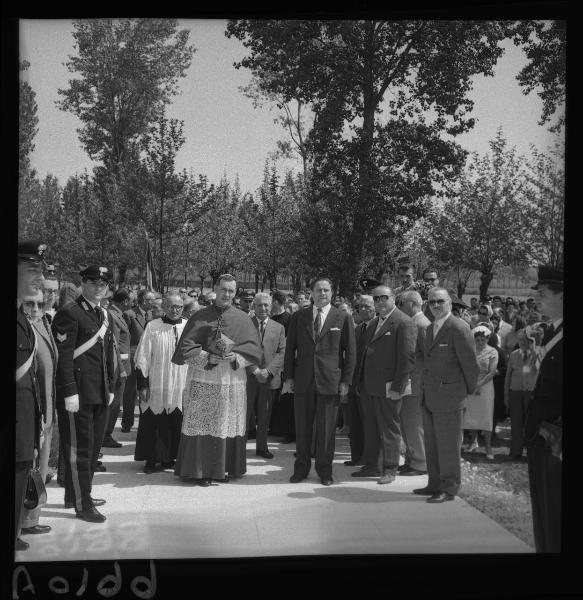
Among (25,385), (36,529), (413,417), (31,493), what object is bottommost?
(36,529)

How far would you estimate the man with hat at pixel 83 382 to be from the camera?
5910 mm

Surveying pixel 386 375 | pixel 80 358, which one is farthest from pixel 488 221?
pixel 80 358

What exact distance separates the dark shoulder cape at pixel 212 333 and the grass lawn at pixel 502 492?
7.63 ft

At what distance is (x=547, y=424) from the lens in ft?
16.9

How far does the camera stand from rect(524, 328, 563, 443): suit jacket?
5.13m

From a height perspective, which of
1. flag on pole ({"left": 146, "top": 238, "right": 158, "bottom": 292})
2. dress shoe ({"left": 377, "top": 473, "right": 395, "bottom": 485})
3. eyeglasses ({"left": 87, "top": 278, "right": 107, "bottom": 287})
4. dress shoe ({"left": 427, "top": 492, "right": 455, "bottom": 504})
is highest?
flag on pole ({"left": 146, "top": 238, "right": 158, "bottom": 292})

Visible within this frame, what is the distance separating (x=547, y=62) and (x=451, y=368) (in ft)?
8.43

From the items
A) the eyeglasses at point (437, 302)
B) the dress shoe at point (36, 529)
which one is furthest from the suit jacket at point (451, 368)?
the dress shoe at point (36, 529)

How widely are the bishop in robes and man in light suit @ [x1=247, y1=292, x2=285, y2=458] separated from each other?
0.88 metres

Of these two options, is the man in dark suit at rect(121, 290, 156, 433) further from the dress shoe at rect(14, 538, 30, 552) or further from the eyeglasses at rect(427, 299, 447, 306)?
the dress shoe at rect(14, 538, 30, 552)

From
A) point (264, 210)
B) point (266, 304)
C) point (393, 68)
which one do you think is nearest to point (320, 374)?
point (264, 210)

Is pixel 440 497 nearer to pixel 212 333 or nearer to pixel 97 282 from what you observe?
pixel 212 333

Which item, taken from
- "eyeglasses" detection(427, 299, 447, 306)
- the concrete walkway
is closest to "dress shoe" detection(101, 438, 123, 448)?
the concrete walkway

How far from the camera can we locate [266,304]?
9305 mm
